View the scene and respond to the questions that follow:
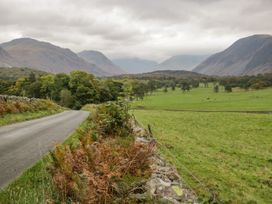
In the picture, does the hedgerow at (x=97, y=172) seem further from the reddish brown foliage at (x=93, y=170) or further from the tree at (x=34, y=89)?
the tree at (x=34, y=89)

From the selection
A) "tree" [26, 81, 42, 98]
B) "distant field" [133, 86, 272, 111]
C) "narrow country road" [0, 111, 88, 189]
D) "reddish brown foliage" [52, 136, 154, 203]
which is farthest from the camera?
"tree" [26, 81, 42, 98]

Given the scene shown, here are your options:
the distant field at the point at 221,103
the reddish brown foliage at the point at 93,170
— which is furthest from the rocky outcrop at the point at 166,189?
the distant field at the point at 221,103

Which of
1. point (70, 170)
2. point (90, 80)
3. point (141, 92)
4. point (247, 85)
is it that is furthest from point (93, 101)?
point (70, 170)

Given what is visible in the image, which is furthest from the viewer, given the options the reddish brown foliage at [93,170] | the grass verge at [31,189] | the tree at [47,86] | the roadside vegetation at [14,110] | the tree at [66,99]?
the tree at [47,86]

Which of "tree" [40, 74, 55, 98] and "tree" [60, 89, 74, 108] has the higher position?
"tree" [40, 74, 55, 98]

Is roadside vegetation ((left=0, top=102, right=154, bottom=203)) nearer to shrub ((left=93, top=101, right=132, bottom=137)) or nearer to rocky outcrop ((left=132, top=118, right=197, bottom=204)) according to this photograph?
rocky outcrop ((left=132, top=118, right=197, bottom=204))

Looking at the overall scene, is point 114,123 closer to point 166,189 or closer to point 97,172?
point 166,189

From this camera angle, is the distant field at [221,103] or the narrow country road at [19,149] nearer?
the narrow country road at [19,149]

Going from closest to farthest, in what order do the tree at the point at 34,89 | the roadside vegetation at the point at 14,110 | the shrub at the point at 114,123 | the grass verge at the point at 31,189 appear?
the grass verge at the point at 31,189 < the shrub at the point at 114,123 < the roadside vegetation at the point at 14,110 < the tree at the point at 34,89

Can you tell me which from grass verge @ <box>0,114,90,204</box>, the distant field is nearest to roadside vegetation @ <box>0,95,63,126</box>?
grass verge @ <box>0,114,90,204</box>

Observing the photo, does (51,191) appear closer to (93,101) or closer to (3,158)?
(3,158)

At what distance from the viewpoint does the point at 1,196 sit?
317 inches

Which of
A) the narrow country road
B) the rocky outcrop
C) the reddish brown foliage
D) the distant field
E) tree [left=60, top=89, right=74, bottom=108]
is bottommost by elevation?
the distant field

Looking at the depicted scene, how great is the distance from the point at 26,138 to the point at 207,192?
9.79 m
